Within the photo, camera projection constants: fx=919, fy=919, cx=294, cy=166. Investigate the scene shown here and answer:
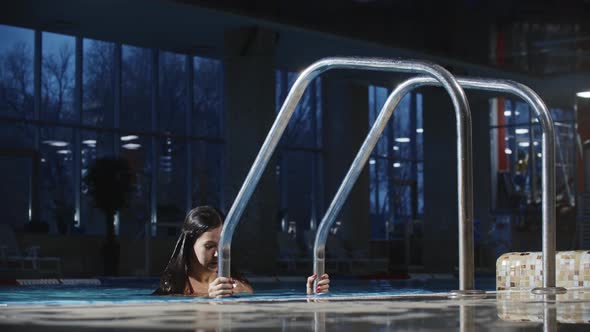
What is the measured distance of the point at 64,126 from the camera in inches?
760

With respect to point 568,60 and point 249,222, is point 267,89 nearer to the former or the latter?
point 249,222

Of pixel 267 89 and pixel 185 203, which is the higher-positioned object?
pixel 267 89

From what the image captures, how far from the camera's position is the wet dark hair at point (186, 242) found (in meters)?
5.84

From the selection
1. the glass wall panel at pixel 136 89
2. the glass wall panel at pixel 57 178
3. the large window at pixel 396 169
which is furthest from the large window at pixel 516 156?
the glass wall panel at pixel 57 178

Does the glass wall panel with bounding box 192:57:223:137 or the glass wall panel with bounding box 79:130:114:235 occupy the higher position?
the glass wall panel with bounding box 192:57:223:137

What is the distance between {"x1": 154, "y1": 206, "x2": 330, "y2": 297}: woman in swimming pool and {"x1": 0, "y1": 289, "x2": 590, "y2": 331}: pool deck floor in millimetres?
2409

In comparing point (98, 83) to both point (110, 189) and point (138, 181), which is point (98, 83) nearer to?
point (138, 181)

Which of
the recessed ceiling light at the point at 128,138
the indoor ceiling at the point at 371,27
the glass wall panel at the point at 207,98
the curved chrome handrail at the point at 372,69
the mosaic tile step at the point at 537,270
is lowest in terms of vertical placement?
the mosaic tile step at the point at 537,270

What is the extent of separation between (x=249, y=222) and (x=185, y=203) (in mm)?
5221

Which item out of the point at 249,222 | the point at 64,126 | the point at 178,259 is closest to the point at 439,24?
the point at 249,222

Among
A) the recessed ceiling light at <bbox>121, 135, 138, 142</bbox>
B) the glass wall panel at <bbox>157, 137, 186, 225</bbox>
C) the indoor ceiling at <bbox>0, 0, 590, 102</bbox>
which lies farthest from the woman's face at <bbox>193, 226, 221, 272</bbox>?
the glass wall panel at <bbox>157, 137, 186, 225</bbox>

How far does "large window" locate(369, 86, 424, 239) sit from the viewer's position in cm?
2678

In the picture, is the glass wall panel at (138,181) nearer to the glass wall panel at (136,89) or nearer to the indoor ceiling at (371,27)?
the glass wall panel at (136,89)

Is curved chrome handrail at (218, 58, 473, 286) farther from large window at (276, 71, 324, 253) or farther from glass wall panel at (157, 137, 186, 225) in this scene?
large window at (276, 71, 324, 253)
